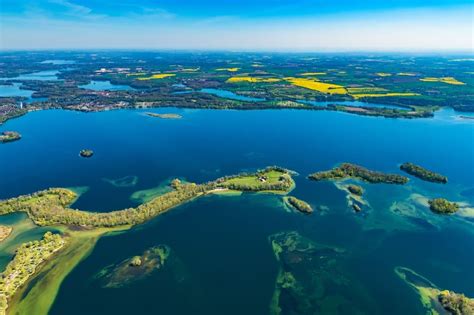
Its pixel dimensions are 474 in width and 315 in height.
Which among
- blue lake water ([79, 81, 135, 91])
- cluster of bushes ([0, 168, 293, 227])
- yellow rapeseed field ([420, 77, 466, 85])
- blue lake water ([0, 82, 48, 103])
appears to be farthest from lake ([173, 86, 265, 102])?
yellow rapeseed field ([420, 77, 466, 85])

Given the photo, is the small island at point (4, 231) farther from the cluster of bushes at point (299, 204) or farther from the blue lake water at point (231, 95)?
the blue lake water at point (231, 95)

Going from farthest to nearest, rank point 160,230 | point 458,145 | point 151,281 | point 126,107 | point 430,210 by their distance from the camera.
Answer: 1. point 126,107
2. point 458,145
3. point 430,210
4. point 160,230
5. point 151,281

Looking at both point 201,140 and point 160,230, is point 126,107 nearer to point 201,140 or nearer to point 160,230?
point 201,140

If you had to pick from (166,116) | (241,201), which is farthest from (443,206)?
(166,116)

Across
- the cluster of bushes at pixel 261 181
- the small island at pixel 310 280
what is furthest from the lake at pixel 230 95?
the small island at pixel 310 280

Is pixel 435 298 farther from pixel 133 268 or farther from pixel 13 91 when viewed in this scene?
pixel 13 91

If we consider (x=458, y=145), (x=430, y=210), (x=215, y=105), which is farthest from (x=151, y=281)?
(x=215, y=105)
